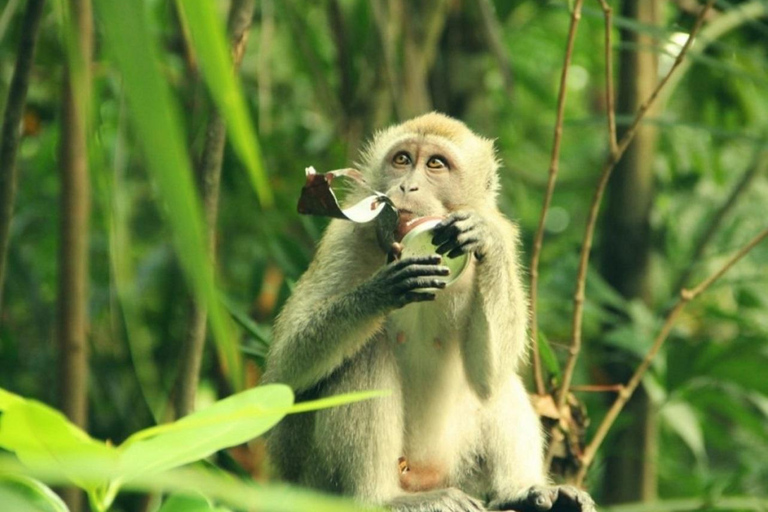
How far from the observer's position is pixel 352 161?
4945 millimetres

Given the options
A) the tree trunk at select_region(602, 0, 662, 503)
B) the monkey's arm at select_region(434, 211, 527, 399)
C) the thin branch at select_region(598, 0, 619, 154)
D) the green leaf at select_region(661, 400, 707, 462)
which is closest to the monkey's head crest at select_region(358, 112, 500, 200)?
the monkey's arm at select_region(434, 211, 527, 399)

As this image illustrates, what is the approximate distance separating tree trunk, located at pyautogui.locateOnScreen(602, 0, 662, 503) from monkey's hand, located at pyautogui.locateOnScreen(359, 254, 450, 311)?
244 centimetres

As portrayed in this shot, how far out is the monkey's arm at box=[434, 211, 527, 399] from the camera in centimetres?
410

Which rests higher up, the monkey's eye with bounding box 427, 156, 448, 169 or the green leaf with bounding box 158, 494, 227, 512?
the monkey's eye with bounding box 427, 156, 448, 169

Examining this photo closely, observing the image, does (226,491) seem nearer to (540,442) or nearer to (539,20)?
(540,442)

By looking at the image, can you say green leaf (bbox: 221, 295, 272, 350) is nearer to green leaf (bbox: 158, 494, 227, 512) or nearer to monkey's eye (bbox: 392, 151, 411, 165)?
monkey's eye (bbox: 392, 151, 411, 165)

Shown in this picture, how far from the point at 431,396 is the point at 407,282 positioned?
801mm

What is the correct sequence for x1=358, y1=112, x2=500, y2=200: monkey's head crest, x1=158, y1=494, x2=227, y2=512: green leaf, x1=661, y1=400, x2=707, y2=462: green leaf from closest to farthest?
1. x1=158, y1=494, x2=227, y2=512: green leaf
2. x1=358, y1=112, x2=500, y2=200: monkey's head crest
3. x1=661, y1=400, x2=707, y2=462: green leaf

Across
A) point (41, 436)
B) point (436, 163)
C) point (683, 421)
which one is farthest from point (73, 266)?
point (683, 421)

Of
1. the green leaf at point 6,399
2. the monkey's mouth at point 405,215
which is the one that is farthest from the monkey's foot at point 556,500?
the green leaf at point 6,399

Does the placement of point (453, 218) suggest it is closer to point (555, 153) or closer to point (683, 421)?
point (555, 153)

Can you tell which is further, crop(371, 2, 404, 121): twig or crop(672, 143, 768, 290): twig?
crop(672, 143, 768, 290): twig

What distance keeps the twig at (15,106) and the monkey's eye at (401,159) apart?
173 cm

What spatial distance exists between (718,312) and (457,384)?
2.03 m
